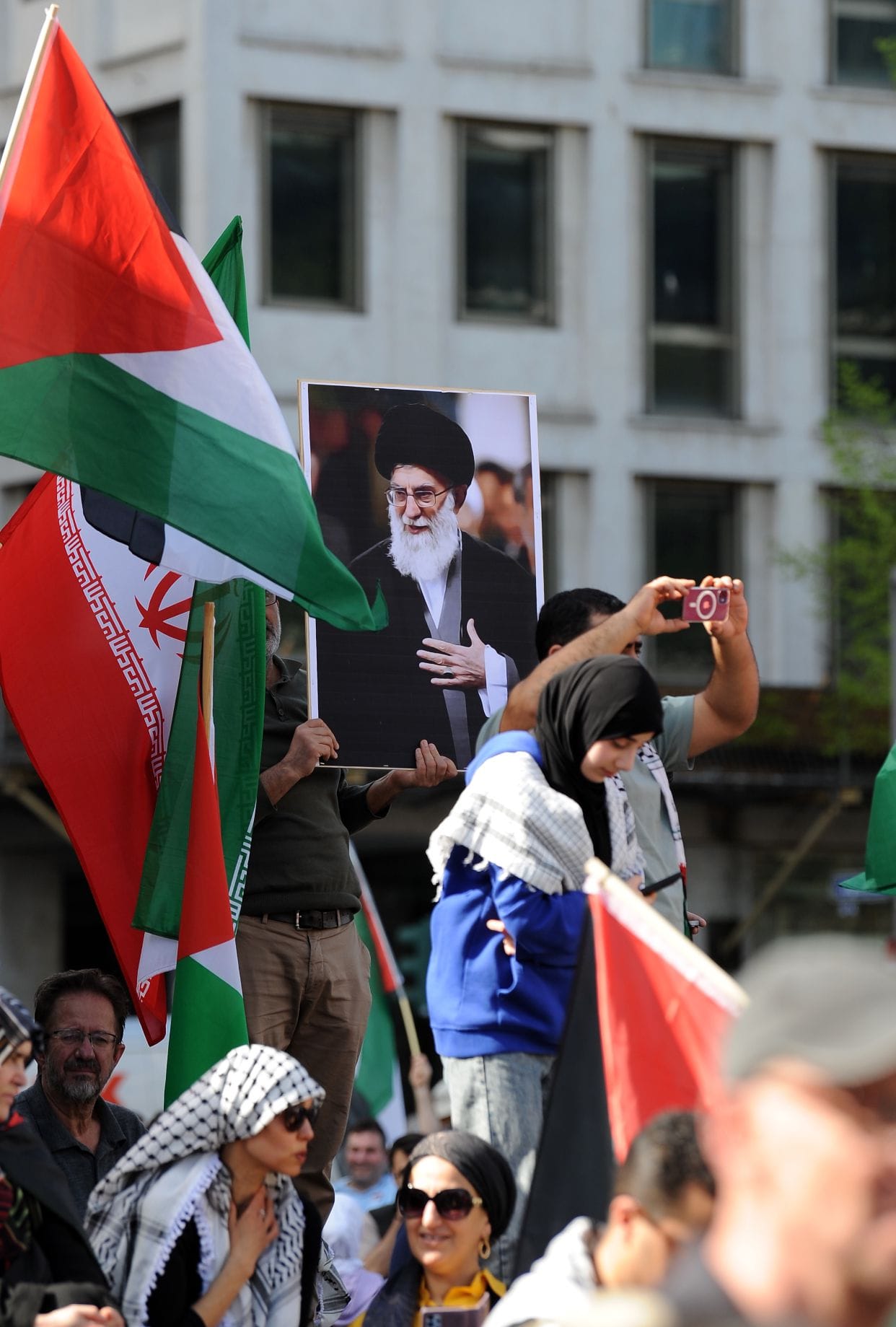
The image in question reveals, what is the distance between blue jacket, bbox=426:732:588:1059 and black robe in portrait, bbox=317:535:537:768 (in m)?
1.30

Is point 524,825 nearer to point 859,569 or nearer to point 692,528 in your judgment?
point 859,569

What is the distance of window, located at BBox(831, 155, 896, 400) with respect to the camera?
26328 millimetres

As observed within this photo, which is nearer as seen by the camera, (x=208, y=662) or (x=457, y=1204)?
(x=457, y=1204)

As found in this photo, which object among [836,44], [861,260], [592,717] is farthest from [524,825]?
[836,44]

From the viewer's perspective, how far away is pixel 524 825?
5.65m

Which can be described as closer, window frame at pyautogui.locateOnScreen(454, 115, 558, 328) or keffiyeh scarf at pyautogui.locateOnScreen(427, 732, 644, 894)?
keffiyeh scarf at pyautogui.locateOnScreen(427, 732, 644, 894)

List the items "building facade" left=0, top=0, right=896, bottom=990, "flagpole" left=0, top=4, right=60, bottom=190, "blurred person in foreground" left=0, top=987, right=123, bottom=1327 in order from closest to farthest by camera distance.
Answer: "blurred person in foreground" left=0, top=987, right=123, bottom=1327
"flagpole" left=0, top=4, right=60, bottom=190
"building facade" left=0, top=0, right=896, bottom=990

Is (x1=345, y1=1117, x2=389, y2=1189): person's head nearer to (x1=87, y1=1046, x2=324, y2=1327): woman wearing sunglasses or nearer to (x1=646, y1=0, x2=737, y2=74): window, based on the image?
(x1=87, y1=1046, x2=324, y2=1327): woman wearing sunglasses

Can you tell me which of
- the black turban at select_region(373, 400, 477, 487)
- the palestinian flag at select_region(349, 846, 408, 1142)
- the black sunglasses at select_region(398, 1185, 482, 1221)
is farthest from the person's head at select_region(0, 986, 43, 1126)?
the palestinian flag at select_region(349, 846, 408, 1142)

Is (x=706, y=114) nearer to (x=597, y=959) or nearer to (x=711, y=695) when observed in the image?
(x=711, y=695)

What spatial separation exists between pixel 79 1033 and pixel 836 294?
20.9 metres

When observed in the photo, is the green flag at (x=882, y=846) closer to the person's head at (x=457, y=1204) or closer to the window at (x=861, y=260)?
the person's head at (x=457, y=1204)

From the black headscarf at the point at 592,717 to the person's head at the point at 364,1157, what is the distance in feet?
20.2

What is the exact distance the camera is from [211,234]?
23969 millimetres
